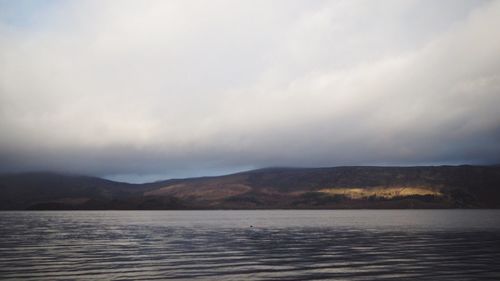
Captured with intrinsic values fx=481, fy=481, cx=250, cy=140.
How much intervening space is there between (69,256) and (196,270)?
19747mm

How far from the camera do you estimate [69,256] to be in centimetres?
5494

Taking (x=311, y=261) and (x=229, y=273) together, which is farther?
(x=311, y=261)

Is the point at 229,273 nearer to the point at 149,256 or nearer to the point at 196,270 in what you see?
the point at 196,270

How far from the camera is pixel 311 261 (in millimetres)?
49562

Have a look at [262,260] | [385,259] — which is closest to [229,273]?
[262,260]

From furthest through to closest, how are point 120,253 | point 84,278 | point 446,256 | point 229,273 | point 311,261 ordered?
point 120,253 < point 446,256 < point 311,261 < point 229,273 < point 84,278

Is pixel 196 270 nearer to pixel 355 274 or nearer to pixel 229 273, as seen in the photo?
pixel 229 273

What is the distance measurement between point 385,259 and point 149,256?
1024 inches

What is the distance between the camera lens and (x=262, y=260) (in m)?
50.4

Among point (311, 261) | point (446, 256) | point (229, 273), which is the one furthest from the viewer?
point (446, 256)

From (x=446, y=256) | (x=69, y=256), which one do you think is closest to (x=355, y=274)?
(x=446, y=256)

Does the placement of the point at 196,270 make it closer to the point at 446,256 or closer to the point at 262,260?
the point at 262,260

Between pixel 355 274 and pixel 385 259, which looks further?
pixel 385 259

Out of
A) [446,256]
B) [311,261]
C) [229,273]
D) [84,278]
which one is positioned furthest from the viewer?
[446,256]
